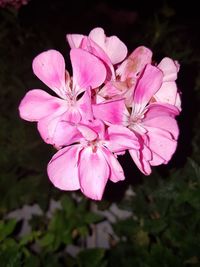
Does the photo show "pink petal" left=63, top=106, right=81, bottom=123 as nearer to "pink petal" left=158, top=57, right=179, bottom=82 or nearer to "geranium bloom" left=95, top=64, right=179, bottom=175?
"geranium bloom" left=95, top=64, right=179, bottom=175

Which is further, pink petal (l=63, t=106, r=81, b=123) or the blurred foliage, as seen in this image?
the blurred foliage

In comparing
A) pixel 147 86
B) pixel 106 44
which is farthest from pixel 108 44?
pixel 147 86

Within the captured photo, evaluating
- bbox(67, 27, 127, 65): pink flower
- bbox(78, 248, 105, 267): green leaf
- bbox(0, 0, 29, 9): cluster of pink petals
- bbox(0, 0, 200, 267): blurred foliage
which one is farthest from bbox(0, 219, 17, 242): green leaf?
bbox(67, 27, 127, 65): pink flower

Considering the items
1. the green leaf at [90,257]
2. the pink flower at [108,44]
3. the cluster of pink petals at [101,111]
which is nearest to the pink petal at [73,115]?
the cluster of pink petals at [101,111]

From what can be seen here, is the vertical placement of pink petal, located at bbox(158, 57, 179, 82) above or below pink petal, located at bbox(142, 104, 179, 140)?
above

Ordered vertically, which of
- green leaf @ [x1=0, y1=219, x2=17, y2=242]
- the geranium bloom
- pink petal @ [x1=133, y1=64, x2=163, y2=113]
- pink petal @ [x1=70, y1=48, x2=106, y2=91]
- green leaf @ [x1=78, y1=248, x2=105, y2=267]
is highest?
pink petal @ [x1=70, y1=48, x2=106, y2=91]

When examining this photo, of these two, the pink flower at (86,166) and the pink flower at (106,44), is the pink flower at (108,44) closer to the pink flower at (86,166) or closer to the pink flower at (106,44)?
the pink flower at (106,44)

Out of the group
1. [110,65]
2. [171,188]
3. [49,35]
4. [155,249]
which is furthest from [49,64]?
[49,35]
